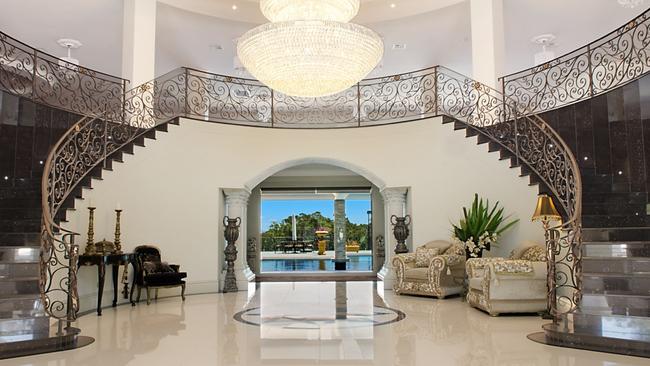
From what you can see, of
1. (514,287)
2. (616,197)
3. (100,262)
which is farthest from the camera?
(100,262)

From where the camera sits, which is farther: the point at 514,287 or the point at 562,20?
the point at 562,20

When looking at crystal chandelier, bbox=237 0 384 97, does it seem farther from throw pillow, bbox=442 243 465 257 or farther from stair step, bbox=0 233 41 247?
throw pillow, bbox=442 243 465 257

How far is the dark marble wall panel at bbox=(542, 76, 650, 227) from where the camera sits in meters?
6.86

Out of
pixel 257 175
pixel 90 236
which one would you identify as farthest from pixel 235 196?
pixel 90 236

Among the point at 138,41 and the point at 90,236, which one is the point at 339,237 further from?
the point at 90,236

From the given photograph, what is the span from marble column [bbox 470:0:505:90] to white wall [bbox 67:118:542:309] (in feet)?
4.31

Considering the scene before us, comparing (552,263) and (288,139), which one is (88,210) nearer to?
(288,139)

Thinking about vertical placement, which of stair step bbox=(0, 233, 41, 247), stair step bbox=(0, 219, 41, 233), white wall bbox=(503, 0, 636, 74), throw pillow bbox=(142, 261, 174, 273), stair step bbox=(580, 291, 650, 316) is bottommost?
stair step bbox=(580, 291, 650, 316)

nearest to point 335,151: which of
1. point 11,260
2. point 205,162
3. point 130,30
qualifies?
point 205,162

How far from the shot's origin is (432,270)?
868 centimetres

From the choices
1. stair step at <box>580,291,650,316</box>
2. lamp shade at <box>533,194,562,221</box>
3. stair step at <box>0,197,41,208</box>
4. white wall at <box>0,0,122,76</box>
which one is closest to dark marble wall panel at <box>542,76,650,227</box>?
lamp shade at <box>533,194,562,221</box>

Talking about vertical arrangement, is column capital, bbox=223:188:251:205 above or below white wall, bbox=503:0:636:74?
below

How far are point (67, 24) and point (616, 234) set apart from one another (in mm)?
10850

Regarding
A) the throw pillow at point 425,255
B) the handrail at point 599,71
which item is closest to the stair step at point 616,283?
the handrail at point 599,71
